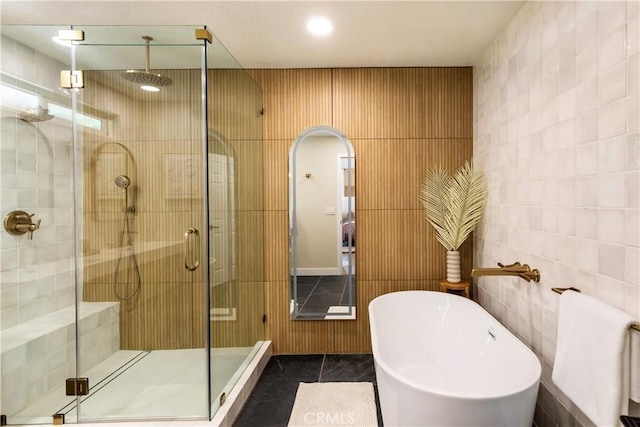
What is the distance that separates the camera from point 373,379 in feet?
8.03

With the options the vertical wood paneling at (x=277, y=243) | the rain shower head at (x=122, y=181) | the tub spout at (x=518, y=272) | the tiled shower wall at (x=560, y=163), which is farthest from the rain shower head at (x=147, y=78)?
the tub spout at (x=518, y=272)

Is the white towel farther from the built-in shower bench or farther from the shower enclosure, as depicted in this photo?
the built-in shower bench

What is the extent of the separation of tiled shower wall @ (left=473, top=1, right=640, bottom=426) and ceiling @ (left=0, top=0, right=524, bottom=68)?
9.8 inches

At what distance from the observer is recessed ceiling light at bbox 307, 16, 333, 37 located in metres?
2.08

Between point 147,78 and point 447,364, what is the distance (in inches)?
108

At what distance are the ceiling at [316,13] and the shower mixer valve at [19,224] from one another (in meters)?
1.23

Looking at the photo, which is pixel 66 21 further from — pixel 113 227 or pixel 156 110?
pixel 113 227

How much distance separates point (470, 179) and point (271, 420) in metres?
2.23

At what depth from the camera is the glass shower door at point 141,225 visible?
1.87 meters

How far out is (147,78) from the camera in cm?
192

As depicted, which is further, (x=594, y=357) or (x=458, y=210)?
(x=458, y=210)

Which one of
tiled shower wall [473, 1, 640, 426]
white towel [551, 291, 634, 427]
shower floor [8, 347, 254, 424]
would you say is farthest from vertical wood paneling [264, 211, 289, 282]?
white towel [551, 291, 634, 427]

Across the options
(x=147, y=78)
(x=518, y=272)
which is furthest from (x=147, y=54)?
(x=518, y=272)

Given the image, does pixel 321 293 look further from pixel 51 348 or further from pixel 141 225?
pixel 51 348
